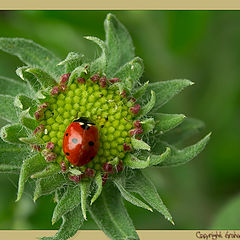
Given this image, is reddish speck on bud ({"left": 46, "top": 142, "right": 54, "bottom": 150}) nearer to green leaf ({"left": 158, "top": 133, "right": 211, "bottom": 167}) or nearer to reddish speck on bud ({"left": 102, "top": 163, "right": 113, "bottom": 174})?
reddish speck on bud ({"left": 102, "top": 163, "right": 113, "bottom": 174})

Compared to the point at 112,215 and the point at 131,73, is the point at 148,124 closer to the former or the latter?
the point at 131,73

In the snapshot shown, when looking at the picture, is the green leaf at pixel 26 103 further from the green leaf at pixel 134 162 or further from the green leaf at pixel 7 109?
the green leaf at pixel 134 162

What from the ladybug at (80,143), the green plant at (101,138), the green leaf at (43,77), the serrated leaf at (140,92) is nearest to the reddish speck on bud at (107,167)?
the green plant at (101,138)

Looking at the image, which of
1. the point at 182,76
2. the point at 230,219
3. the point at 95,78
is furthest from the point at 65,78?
the point at 182,76

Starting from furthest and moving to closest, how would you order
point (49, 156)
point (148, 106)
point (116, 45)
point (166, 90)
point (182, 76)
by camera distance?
1. point (182, 76)
2. point (116, 45)
3. point (166, 90)
4. point (148, 106)
5. point (49, 156)

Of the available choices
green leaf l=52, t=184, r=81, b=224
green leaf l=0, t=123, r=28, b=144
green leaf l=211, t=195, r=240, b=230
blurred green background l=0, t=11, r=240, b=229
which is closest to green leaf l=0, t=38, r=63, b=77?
green leaf l=0, t=123, r=28, b=144
